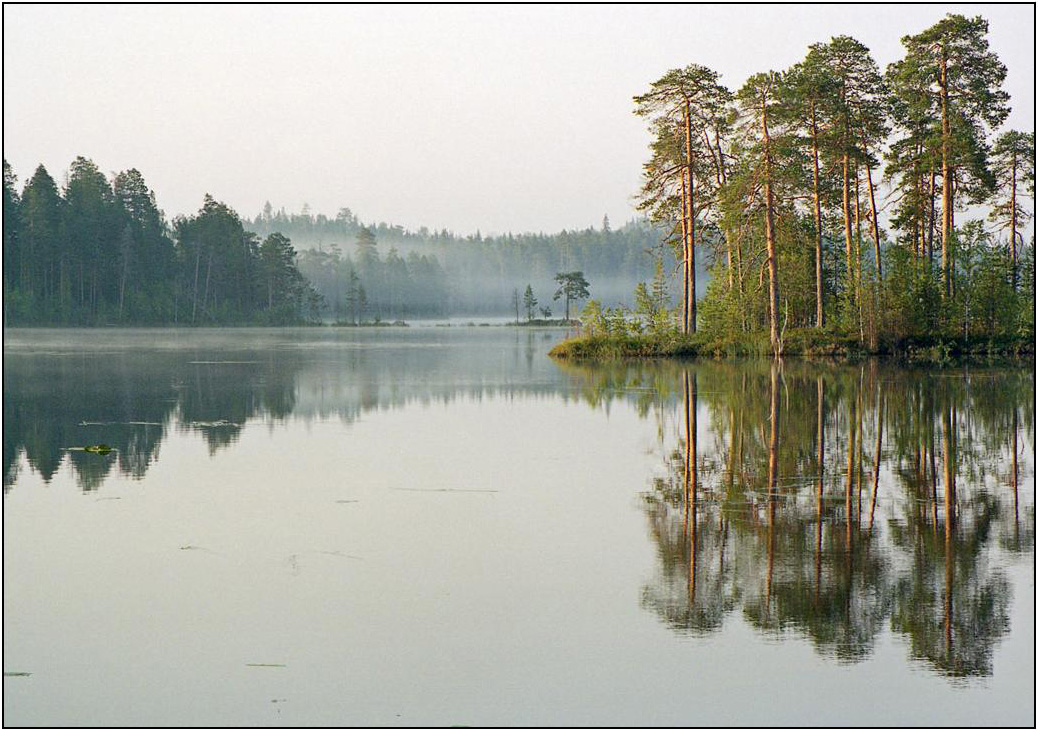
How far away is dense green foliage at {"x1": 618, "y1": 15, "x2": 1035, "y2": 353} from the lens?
4162cm

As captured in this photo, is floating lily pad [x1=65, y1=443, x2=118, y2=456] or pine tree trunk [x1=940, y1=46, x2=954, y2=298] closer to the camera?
floating lily pad [x1=65, y1=443, x2=118, y2=456]

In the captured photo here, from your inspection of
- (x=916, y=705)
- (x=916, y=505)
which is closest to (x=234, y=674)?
(x=916, y=705)

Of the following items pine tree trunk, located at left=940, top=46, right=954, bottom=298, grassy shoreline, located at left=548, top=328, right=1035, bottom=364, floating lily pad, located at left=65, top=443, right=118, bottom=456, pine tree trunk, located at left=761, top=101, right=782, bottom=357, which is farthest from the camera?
pine tree trunk, located at left=940, top=46, right=954, bottom=298

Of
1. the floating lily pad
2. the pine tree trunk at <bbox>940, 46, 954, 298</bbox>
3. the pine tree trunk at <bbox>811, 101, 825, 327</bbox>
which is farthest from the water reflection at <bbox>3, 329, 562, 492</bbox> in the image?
the pine tree trunk at <bbox>940, 46, 954, 298</bbox>

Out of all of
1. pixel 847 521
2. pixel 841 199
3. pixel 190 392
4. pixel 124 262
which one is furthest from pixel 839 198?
pixel 124 262

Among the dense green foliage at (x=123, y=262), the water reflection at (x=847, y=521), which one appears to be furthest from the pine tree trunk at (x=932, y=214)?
the dense green foliage at (x=123, y=262)

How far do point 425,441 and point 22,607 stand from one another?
31.7 feet

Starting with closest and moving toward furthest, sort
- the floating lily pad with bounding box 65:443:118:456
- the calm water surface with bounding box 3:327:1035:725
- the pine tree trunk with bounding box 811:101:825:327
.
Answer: the calm water surface with bounding box 3:327:1035:725
the floating lily pad with bounding box 65:443:118:456
the pine tree trunk with bounding box 811:101:825:327

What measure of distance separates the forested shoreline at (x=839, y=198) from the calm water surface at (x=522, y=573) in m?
23.2

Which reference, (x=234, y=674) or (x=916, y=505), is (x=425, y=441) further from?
(x=234, y=674)

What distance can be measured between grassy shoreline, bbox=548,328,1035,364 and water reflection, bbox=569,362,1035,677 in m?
18.2

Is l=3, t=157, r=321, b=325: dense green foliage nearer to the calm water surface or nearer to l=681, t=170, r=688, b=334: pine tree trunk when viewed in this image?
l=681, t=170, r=688, b=334: pine tree trunk

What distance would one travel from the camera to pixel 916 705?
643 centimetres

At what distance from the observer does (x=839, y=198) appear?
153ft
